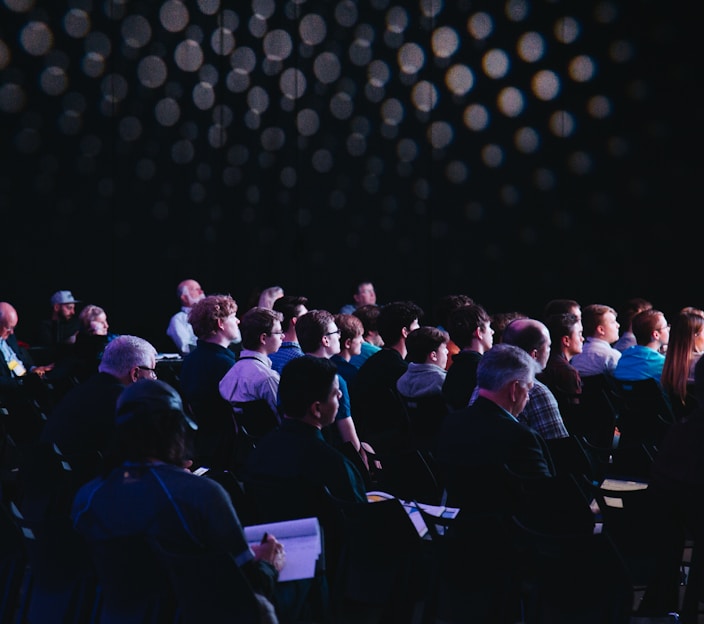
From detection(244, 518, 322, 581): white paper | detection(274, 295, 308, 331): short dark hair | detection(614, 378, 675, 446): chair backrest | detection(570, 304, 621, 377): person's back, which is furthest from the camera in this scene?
detection(570, 304, 621, 377): person's back

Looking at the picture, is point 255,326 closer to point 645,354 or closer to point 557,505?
point 557,505

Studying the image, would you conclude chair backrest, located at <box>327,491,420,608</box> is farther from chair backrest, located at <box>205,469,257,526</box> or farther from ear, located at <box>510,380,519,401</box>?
ear, located at <box>510,380,519,401</box>

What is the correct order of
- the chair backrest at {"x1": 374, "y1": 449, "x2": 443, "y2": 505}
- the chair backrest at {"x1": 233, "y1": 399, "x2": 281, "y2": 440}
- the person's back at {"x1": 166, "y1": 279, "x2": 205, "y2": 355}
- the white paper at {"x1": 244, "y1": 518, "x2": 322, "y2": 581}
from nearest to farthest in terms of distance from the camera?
the white paper at {"x1": 244, "y1": 518, "x2": 322, "y2": 581}
the chair backrest at {"x1": 374, "y1": 449, "x2": 443, "y2": 505}
the chair backrest at {"x1": 233, "y1": 399, "x2": 281, "y2": 440}
the person's back at {"x1": 166, "y1": 279, "x2": 205, "y2": 355}

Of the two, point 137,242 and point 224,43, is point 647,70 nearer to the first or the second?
point 224,43

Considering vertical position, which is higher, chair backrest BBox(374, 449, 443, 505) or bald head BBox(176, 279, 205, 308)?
chair backrest BBox(374, 449, 443, 505)

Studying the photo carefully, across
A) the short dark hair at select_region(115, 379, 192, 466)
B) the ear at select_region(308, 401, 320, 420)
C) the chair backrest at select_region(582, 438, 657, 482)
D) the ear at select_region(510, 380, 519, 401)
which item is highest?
the short dark hair at select_region(115, 379, 192, 466)

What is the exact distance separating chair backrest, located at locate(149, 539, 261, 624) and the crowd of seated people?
98 millimetres

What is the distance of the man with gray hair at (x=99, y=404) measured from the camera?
4230 millimetres

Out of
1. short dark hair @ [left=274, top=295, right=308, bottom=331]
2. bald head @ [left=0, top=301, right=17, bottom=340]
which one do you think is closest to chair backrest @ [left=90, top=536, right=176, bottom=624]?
short dark hair @ [left=274, top=295, right=308, bottom=331]

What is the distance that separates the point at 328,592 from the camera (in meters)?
3.07

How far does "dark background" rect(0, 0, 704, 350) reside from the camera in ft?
35.3

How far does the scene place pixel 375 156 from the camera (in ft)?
38.3

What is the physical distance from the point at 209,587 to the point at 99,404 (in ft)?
6.76

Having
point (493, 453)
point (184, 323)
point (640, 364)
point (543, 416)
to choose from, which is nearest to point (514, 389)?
point (493, 453)
